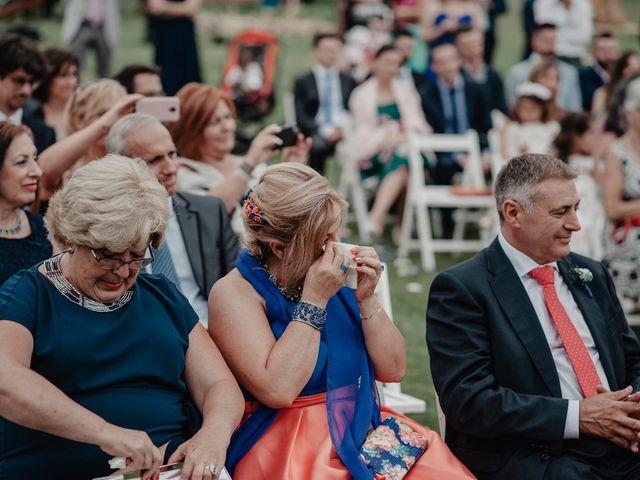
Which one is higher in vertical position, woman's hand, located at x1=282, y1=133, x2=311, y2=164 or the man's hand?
woman's hand, located at x1=282, y1=133, x2=311, y2=164

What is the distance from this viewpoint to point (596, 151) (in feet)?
26.5

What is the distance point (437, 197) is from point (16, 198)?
205 inches

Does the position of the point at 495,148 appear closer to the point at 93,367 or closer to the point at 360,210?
the point at 360,210

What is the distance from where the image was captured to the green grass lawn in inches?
241

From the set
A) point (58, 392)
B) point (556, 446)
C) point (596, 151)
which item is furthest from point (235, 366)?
point (596, 151)

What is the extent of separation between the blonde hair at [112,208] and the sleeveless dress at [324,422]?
485mm

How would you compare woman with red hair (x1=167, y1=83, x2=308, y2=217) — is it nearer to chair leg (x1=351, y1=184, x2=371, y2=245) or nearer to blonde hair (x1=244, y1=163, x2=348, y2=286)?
blonde hair (x1=244, y1=163, x2=348, y2=286)

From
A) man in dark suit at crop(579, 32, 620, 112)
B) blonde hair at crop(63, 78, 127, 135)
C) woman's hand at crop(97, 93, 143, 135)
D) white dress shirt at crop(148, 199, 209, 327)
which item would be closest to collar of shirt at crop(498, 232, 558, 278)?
white dress shirt at crop(148, 199, 209, 327)

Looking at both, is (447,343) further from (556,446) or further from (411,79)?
(411,79)

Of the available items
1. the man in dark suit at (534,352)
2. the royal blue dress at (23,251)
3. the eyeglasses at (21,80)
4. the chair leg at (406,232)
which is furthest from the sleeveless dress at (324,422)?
the chair leg at (406,232)

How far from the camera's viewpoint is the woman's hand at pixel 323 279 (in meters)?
3.19

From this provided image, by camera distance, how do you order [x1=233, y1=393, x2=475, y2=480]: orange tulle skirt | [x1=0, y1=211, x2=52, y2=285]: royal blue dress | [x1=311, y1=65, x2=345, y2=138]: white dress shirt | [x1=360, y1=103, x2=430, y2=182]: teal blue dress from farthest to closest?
[x1=311, y1=65, x2=345, y2=138]: white dress shirt, [x1=360, y1=103, x2=430, y2=182]: teal blue dress, [x1=0, y1=211, x2=52, y2=285]: royal blue dress, [x1=233, y1=393, x2=475, y2=480]: orange tulle skirt

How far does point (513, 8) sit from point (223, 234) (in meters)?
20.3

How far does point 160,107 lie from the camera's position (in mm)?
4773
